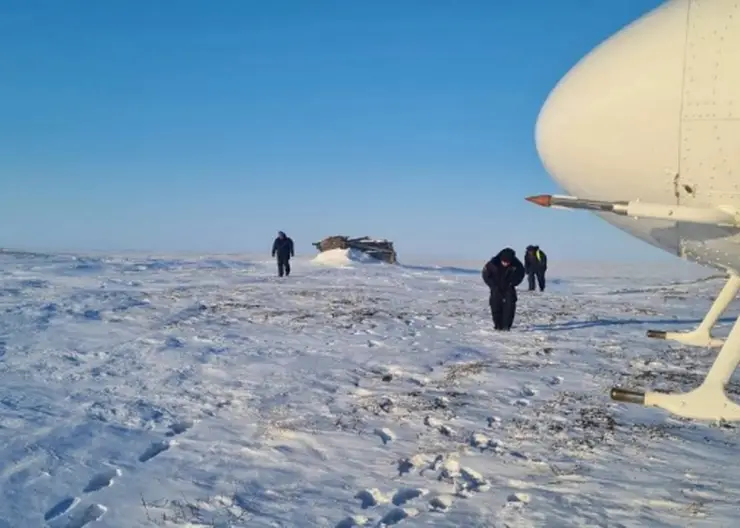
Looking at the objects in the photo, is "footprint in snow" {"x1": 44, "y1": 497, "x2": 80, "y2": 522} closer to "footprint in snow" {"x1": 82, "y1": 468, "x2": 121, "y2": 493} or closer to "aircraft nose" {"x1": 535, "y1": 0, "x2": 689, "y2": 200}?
"footprint in snow" {"x1": 82, "y1": 468, "x2": 121, "y2": 493}

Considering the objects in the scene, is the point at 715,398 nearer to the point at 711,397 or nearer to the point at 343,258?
the point at 711,397

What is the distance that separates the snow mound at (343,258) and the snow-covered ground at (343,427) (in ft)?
64.8

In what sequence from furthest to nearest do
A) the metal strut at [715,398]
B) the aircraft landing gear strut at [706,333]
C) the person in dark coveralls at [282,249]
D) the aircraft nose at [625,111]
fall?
the person in dark coveralls at [282,249], the aircraft landing gear strut at [706,333], the metal strut at [715,398], the aircraft nose at [625,111]

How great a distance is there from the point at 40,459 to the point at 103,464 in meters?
0.50

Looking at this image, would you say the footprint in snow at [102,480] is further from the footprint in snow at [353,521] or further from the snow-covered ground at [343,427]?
the footprint in snow at [353,521]

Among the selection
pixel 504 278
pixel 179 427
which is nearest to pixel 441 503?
pixel 179 427

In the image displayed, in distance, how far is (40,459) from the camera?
495cm

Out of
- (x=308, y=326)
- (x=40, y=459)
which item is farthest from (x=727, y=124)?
(x=308, y=326)

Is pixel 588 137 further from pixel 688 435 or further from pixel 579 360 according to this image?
pixel 579 360

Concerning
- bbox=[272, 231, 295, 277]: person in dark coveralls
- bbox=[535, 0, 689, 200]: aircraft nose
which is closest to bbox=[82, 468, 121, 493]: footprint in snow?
bbox=[535, 0, 689, 200]: aircraft nose

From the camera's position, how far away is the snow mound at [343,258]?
3262 cm

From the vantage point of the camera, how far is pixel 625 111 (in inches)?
221

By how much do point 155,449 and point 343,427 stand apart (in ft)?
5.61

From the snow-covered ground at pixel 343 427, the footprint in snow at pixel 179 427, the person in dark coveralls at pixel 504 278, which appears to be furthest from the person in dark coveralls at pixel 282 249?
the footprint in snow at pixel 179 427
